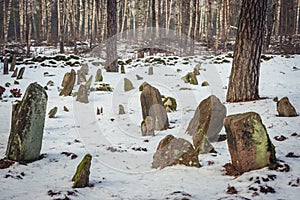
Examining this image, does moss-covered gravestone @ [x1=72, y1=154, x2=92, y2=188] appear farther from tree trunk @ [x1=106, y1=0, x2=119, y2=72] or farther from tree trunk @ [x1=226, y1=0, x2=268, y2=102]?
tree trunk @ [x1=106, y1=0, x2=119, y2=72]

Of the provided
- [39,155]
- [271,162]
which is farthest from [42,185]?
[271,162]

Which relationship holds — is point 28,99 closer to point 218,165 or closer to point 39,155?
point 39,155

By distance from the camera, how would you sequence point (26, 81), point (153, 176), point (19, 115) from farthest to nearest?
point (26, 81) < point (19, 115) < point (153, 176)

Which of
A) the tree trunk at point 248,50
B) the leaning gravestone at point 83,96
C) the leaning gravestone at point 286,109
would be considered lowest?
the leaning gravestone at point 83,96

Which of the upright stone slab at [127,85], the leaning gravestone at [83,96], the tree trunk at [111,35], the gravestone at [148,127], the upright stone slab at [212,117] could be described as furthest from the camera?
the tree trunk at [111,35]

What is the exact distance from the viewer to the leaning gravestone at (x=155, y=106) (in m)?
6.63

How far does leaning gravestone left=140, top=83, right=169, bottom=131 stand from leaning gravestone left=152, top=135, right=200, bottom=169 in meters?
2.08

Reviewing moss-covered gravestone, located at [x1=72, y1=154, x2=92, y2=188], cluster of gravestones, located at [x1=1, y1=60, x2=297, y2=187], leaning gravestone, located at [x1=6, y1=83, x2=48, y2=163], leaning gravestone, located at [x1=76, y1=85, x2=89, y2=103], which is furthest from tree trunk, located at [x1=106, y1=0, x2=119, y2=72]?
moss-covered gravestone, located at [x1=72, y1=154, x2=92, y2=188]

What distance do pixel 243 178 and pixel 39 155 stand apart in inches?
125

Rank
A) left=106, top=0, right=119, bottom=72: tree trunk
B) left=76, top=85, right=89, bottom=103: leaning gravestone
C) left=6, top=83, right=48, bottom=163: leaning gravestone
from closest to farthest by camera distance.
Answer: left=6, top=83, right=48, bottom=163: leaning gravestone < left=76, top=85, right=89, bottom=103: leaning gravestone < left=106, top=0, right=119, bottom=72: tree trunk

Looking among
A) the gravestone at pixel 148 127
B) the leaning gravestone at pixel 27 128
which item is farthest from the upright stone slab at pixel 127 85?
the leaning gravestone at pixel 27 128

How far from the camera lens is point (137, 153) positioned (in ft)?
17.4

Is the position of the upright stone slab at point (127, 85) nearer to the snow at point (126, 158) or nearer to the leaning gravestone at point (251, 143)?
the snow at point (126, 158)

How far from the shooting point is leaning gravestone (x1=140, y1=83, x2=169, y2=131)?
21.8 ft
